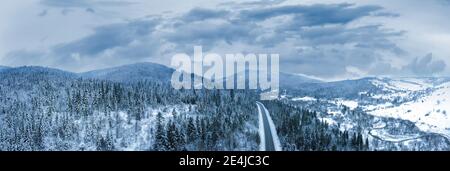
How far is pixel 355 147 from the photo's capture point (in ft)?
484

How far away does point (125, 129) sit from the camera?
19825 cm

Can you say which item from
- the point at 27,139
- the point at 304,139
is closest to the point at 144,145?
the point at 27,139
